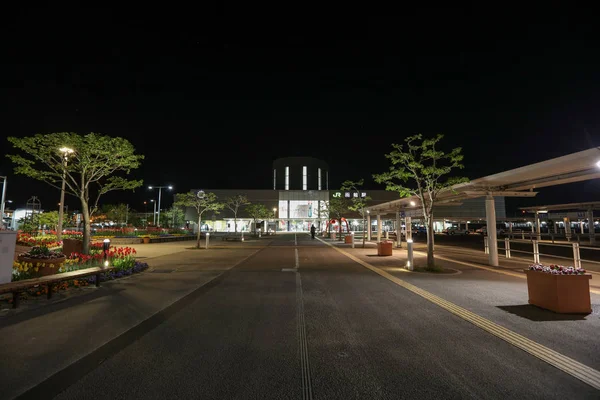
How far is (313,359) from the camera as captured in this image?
431 centimetres

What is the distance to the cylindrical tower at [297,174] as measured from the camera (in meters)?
87.0

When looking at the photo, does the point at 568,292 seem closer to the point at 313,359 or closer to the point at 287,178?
the point at 313,359

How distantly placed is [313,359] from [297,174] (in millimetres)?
83392

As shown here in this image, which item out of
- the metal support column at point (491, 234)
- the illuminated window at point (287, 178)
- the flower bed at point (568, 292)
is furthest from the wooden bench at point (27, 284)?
the illuminated window at point (287, 178)

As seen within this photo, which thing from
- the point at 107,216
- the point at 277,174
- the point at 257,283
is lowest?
the point at 257,283

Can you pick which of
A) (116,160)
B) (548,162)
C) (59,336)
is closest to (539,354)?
(59,336)

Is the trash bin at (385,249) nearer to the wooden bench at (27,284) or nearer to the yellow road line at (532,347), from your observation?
the yellow road line at (532,347)

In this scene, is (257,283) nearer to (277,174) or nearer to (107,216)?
(107,216)

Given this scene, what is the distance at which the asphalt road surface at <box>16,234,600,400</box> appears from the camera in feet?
Result: 11.4

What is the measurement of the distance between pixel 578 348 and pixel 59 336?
8.48 meters

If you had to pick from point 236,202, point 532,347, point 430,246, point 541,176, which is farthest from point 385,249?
point 236,202

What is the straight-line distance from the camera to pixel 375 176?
15.5 m

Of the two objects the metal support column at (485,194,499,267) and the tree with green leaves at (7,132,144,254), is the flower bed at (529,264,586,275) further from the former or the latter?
the tree with green leaves at (7,132,144,254)

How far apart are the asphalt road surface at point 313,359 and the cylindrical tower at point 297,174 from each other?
7998cm
